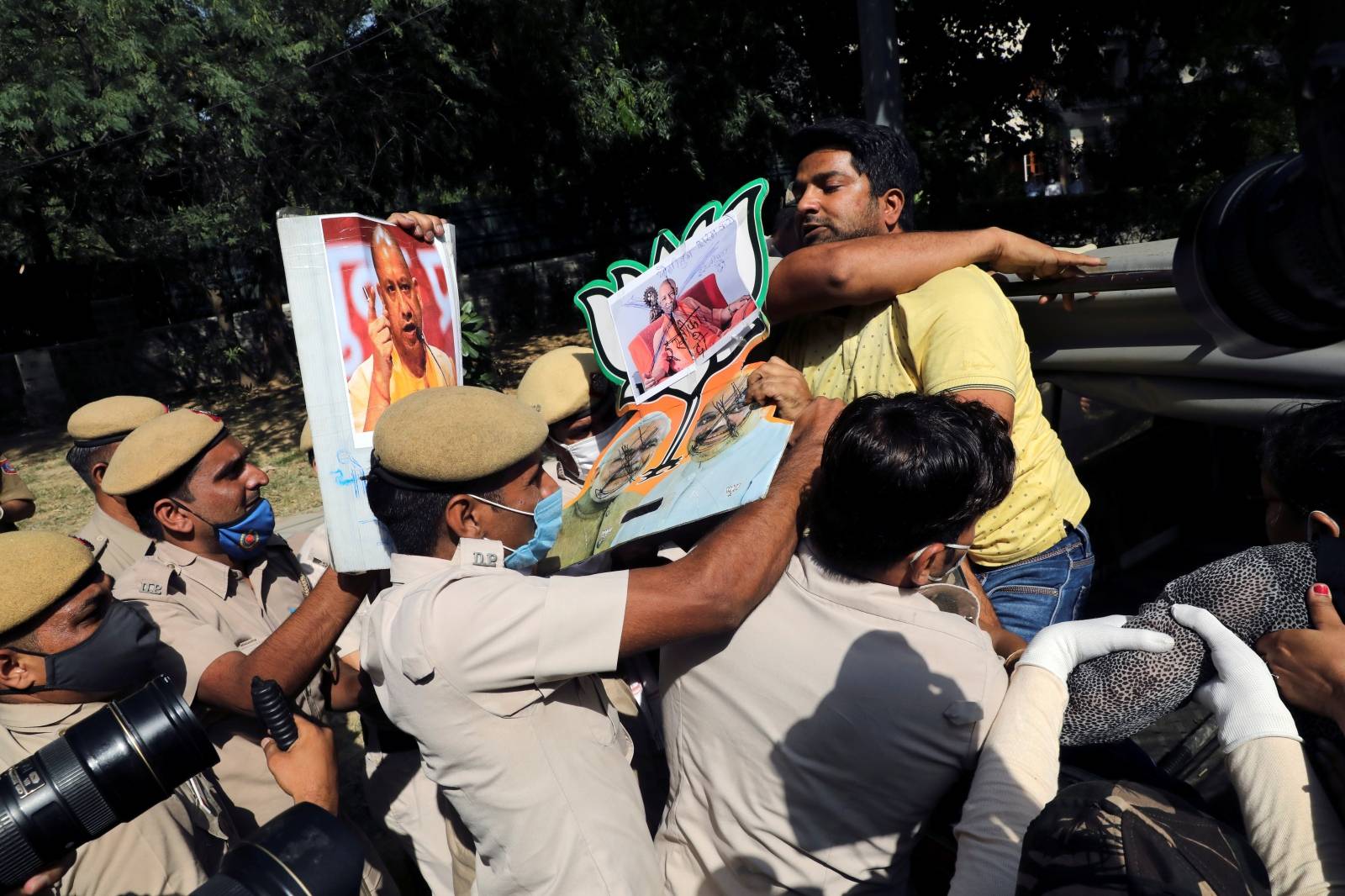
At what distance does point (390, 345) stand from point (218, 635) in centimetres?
89

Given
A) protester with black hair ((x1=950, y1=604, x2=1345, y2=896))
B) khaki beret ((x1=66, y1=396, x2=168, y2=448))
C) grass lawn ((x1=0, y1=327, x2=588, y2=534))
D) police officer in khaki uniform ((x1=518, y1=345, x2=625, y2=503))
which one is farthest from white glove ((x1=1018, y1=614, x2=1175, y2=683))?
grass lawn ((x1=0, y1=327, x2=588, y2=534))

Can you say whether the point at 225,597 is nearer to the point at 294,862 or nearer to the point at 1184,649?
the point at 294,862

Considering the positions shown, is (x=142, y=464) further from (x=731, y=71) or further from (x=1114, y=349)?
(x=731, y=71)

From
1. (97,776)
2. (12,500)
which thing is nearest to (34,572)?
(97,776)

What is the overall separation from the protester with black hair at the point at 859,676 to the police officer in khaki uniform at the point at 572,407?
1234 millimetres

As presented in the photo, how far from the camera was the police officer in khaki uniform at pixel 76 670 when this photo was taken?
1.86 meters

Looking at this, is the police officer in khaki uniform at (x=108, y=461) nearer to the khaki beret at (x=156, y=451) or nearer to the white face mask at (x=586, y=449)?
the khaki beret at (x=156, y=451)

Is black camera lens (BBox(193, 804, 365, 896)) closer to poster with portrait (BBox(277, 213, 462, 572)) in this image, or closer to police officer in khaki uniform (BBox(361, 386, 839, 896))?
police officer in khaki uniform (BBox(361, 386, 839, 896))

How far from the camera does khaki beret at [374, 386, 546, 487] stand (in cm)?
174

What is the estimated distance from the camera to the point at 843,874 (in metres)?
1.56

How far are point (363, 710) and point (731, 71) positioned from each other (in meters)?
9.89

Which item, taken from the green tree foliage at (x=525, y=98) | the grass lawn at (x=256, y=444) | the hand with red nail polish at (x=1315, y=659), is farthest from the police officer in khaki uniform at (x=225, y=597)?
the green tree foliage at (x=525, y=98)

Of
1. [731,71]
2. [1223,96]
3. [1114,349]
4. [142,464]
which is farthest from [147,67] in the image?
[1223,96]

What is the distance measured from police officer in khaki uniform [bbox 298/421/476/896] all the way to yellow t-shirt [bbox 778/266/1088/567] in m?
1.26
